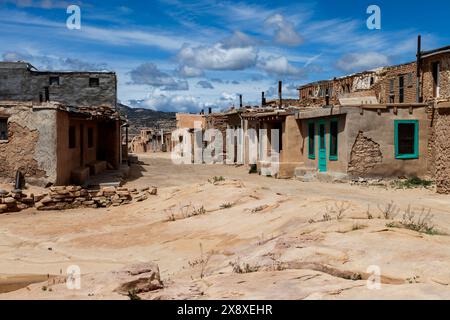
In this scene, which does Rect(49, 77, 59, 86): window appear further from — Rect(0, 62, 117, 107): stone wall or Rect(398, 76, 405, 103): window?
Rect(398, 76, 405, 103): window

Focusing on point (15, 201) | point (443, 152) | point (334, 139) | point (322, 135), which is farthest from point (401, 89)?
point (15, 201)

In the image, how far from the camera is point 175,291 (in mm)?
5488

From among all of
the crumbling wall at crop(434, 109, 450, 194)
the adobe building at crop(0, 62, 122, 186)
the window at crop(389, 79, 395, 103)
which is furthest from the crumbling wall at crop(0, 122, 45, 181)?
the window at crop(389, 79, 395, 103)

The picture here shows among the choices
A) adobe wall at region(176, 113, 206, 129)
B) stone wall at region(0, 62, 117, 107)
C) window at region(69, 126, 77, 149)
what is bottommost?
window at region(69, 126, 77, 149)

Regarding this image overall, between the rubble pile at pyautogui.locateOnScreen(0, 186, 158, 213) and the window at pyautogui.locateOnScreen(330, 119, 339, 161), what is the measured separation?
795cm

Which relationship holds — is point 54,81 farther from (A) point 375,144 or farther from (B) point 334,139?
(A) point 375,144

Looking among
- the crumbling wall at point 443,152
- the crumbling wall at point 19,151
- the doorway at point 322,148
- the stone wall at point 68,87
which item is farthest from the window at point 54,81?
the crumbling wall at point 443,152

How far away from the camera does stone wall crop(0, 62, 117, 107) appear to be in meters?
29.0

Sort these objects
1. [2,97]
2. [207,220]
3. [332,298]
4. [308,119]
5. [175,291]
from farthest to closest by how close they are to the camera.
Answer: [2,97]
[308,119]
[207,220]
[175,291]
[332,298]

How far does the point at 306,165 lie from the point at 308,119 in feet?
6.77

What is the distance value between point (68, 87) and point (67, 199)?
16.0 meters
